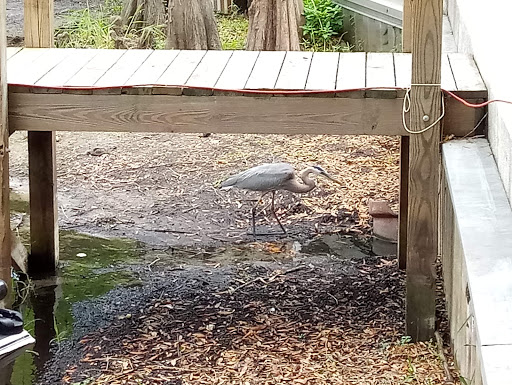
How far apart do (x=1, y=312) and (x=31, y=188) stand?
290 cm

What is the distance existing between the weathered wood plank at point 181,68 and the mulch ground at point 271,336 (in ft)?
4.20

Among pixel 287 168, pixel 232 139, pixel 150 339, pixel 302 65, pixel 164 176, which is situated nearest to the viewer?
pixel 150 339

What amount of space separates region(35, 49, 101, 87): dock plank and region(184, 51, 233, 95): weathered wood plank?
65cm

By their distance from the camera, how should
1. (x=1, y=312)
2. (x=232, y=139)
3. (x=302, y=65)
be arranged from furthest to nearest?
(x=232, y=139) → (x=302, y=65) → (x=1, y=312)

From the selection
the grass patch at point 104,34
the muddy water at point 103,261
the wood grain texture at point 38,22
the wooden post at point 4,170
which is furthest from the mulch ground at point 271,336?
the grass patch at point 104,34

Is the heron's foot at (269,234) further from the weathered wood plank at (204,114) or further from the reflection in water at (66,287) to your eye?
the weathered wood plank at (204,114)

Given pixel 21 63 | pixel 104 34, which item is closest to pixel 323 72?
pixel 21 63

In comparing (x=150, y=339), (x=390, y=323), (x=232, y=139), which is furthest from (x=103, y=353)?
(x=232, y=139)

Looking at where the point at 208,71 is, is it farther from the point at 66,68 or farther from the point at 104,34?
the point at 104,34

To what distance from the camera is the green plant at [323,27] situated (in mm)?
11812

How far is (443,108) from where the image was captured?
15.0ft

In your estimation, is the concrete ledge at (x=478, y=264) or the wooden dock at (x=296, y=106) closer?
the concrete ledge at (x=478, y=264)

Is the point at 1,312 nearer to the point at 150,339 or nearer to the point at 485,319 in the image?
the point at 485,319

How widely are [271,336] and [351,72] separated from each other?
146cm
